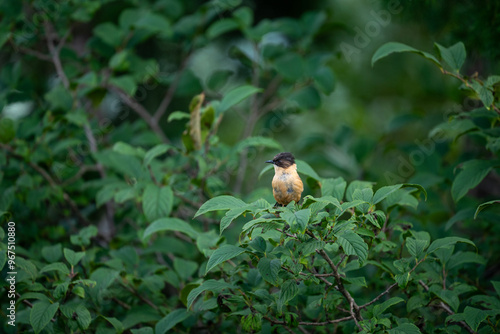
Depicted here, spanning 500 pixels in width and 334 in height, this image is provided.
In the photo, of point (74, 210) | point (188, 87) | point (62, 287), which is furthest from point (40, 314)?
point (188, 87)

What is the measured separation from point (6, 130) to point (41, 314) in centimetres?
140

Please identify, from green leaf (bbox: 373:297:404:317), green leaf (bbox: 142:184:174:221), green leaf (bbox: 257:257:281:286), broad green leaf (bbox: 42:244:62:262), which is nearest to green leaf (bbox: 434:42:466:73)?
green leaf (bbox: 373:297:404:317)

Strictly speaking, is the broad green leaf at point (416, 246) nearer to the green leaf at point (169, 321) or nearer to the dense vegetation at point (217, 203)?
the dense vegetation at point (217, 203)

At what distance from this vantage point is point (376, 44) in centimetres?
610

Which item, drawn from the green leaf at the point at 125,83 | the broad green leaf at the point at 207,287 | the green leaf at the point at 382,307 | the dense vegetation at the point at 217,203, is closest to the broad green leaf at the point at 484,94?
the dense vegetation at the point at 217,203

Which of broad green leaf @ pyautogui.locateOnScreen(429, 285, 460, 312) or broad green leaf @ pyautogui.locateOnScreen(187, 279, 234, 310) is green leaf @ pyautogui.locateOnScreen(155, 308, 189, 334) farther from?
broad green leaf @ pyautogui.locateOnScreen(429, 285, 460, 312)

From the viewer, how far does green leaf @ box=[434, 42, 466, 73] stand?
88.0 inches

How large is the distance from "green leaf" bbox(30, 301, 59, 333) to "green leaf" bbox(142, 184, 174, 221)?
704 millimetres

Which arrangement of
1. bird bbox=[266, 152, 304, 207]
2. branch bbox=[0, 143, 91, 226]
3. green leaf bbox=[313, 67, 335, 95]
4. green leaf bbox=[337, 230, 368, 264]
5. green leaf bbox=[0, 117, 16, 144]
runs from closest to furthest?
green leaf bbox=[337, 230, 368, 264]
bird bbox=[266, 152, 304, 207]
green leaf bbox=[0, 117, 16, 144]
branch bbox=[0, 143, 91, 226]
green leaf bbox=[313, 67, 335, 95]

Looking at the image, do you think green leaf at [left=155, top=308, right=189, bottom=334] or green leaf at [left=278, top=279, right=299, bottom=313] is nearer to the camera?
Result: green leaf at [left=278, top=279, right=299, bottom=313]

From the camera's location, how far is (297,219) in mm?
1571

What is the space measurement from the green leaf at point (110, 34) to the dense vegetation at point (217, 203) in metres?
0.01

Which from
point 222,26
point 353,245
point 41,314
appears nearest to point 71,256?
point 41,314

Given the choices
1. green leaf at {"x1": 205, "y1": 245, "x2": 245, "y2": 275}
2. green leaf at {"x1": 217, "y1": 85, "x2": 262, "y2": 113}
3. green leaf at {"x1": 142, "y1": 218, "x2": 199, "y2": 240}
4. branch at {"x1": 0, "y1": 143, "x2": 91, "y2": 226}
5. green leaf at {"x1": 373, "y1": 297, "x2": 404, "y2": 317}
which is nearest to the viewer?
green leaf at {"x1": 205, "y1": 245, "x2": 245, "y2": 275}
